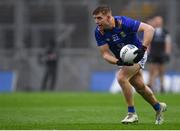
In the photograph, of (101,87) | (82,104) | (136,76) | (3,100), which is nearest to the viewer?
(136,76)

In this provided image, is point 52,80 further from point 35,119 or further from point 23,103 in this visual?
point 35,119

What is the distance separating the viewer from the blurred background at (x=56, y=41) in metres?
31.2

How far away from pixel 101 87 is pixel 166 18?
3.80m

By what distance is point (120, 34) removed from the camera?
537 inches

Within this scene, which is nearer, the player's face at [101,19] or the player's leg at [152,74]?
the player's face at [101,19]

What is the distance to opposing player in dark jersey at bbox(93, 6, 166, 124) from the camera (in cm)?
1344

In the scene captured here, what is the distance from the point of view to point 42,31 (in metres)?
32.1

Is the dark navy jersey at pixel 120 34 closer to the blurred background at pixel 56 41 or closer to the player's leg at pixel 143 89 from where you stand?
the player's leg at pixel 143 89

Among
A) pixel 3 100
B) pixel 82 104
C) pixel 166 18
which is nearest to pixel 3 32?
pixel 166 18

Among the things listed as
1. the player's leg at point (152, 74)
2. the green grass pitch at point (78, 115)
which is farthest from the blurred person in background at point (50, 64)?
the green grass pitch at point (78, 115)

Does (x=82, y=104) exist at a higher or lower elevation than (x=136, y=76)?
lower

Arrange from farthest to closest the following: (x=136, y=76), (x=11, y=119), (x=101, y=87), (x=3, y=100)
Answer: (x=101, y=87), (x=3, y=100), (x=11, y=119), (x=136, y=76)

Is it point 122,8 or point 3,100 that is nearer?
point 3,100

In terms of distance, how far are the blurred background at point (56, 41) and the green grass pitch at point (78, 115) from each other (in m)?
8.47
